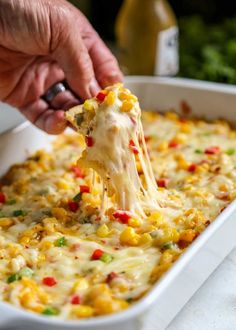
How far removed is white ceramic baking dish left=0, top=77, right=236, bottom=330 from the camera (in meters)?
2.17

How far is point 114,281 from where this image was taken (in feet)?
8.37

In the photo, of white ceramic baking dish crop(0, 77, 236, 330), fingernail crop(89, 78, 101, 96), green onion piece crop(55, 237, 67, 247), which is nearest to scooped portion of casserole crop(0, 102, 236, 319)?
green onion piece crop(55, 237, 67, 247)

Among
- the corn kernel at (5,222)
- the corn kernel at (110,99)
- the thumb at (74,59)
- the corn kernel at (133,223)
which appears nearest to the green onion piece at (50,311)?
the corn kernel at (133,223)

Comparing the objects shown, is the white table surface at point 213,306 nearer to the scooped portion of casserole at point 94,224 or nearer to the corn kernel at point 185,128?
the scooped portion of casserole at point 94,224

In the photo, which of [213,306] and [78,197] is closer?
[213,306]

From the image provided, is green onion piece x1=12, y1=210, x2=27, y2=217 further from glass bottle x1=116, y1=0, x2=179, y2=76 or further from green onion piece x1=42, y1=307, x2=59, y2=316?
glass bottle x1=116, y1=0, x2=179, y2=76

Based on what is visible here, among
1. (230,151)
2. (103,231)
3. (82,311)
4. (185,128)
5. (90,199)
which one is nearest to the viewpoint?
(82,311)

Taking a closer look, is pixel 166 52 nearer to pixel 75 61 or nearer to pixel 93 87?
pixel 93 87

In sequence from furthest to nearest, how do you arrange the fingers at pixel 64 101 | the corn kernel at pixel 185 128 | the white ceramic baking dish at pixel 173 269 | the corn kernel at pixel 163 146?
the corn kernel at pixel 185 128
the corn kernel at pixel 163 146
the fingers at pixel 64 101
the white ceramic baking dish at pixel 173 269

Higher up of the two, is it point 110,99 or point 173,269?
point 110,99

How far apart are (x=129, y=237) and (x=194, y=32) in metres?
3.51

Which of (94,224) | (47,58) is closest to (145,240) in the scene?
(94,224)

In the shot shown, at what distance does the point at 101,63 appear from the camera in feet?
12.4

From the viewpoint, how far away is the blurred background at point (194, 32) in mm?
5097
